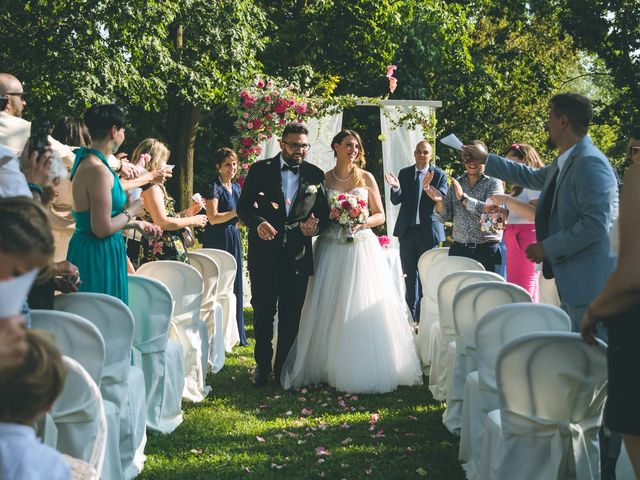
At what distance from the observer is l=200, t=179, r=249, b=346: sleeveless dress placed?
8.40m

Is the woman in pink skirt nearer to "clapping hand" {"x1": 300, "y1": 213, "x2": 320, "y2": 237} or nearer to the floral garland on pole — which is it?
"clapping hand" {"x1": 300, "y1": 213, "x2": 320, "y2": 237}

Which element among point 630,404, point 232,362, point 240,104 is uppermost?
point 240,104

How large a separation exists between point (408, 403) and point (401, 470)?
157 cm

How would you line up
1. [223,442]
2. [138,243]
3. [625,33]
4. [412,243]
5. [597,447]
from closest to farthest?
[597,447] < [223,442] < [138,243] < [412,243] < [625,33]

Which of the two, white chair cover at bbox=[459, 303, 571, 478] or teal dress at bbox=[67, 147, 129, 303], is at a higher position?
teal dress at bbox=[67, 147, 129, 303]

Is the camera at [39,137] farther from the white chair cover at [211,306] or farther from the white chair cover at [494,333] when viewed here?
the white chair cover at [211,306]

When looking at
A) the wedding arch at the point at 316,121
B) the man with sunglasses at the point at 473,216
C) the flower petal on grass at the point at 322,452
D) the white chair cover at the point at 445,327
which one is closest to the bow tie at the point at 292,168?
the man with sunglasses at the point at 473,216

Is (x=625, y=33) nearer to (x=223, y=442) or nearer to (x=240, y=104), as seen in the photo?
(x=240, y=104)

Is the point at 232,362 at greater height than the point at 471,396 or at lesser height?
lesser

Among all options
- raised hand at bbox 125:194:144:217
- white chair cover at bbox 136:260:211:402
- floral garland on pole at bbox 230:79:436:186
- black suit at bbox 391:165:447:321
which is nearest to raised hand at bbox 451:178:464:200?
black suit at bbox 391:165:447:321

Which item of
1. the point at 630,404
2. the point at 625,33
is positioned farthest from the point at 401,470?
the point at 625,33

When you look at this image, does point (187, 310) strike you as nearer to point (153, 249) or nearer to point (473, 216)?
point (153, 249)

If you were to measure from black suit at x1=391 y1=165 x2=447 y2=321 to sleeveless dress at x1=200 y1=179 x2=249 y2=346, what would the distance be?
198 centimetres

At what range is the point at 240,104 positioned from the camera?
1046 centimetres
